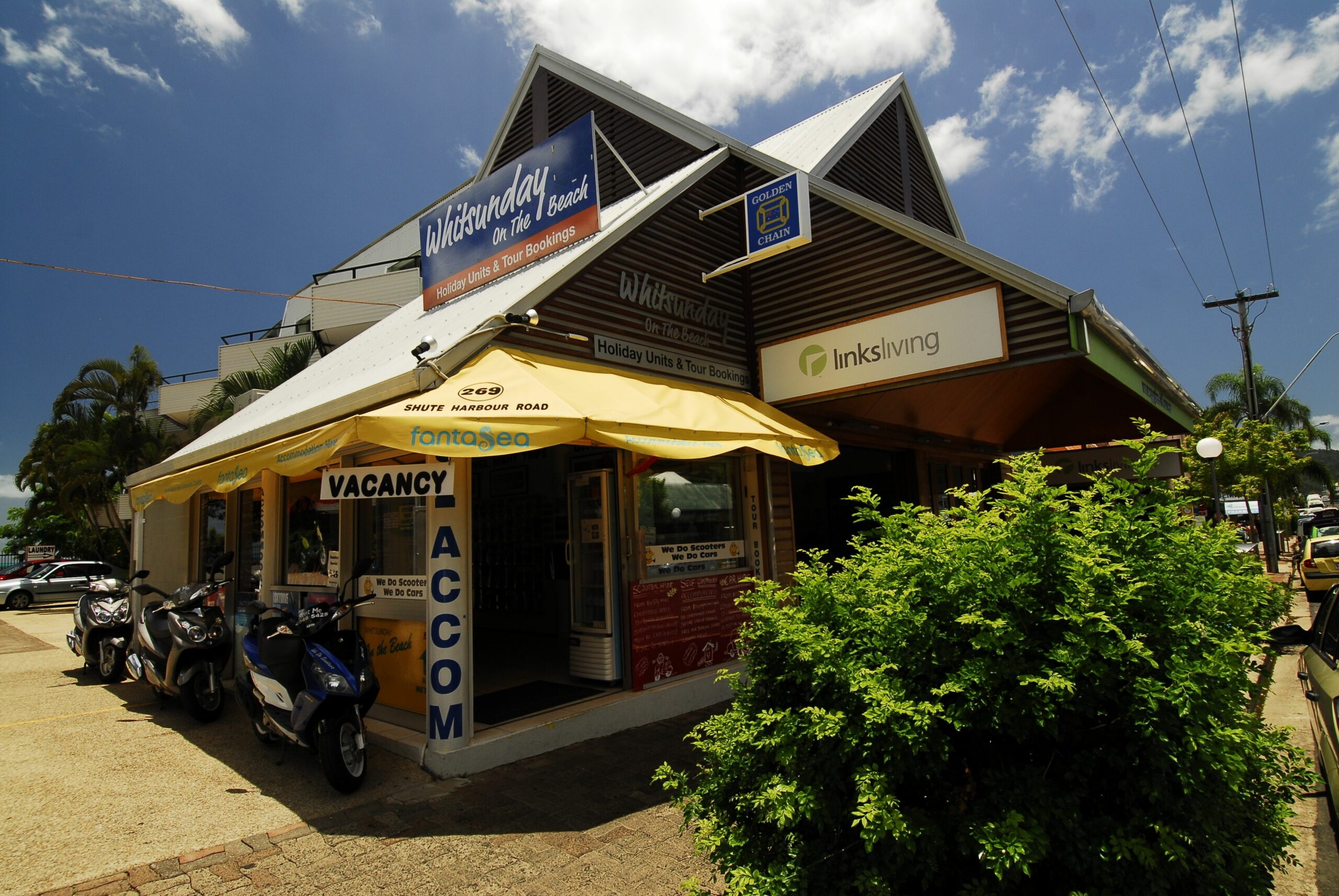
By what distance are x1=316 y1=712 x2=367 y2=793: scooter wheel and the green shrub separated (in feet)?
10.3

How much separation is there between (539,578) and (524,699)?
4.28 m

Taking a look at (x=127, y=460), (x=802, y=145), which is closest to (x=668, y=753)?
(x=802, y=145)

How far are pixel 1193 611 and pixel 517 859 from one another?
3.29 meters

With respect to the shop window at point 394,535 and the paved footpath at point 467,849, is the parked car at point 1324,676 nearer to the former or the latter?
the paved footpath at point 467,849

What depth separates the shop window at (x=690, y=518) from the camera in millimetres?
6871

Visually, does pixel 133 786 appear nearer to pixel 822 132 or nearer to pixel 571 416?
pixel 571 416

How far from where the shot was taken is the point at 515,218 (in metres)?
7.60

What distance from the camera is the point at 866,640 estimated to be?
8.16 ft

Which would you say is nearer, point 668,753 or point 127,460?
point 668,753

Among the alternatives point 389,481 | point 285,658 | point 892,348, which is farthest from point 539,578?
point 892,348

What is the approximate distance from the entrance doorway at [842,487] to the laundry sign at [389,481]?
21.8ft

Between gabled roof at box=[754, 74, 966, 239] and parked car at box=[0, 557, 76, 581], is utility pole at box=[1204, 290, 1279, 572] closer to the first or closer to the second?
gabled roof at box=[754, 74, 966, 239]

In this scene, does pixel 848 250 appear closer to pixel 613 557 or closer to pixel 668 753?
pixel 613 557

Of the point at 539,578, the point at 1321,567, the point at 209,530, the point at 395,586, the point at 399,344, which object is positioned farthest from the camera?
the point at 1321,567
